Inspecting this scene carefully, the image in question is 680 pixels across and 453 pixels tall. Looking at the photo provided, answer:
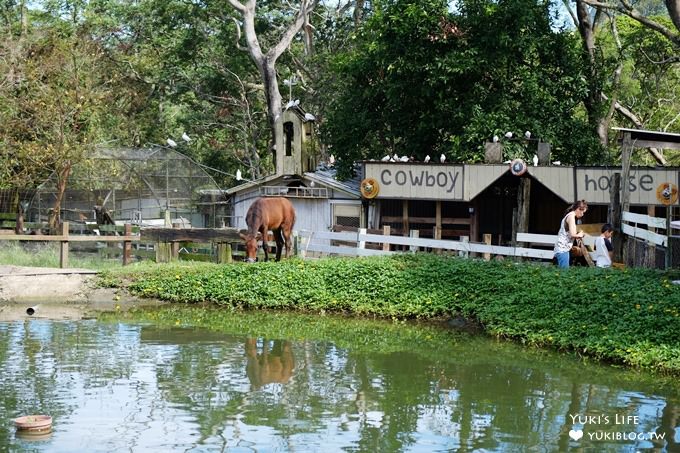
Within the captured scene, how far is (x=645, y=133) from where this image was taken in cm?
1980

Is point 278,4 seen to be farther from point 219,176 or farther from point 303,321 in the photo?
point 303,321

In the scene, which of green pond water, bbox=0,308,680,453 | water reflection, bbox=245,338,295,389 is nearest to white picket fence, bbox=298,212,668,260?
green pond water, bbox=0,308,680,453

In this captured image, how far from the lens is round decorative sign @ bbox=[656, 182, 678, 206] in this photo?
22.8 metres

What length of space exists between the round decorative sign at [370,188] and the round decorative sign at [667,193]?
23.8 feet

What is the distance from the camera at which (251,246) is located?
21938 mm

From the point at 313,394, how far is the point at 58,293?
1016cm

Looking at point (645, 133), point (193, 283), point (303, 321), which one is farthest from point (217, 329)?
point (645, 133)

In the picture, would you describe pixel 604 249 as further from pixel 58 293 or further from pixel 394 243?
pixel 58 293

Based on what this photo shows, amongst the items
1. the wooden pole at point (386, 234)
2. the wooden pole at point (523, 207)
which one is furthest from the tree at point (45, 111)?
the wooden pole at point (523, 207)

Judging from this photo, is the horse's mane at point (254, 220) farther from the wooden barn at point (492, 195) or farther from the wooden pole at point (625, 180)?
the wooden pole at point (625, 180)

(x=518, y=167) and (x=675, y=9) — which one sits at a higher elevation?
(x=675, y=9)

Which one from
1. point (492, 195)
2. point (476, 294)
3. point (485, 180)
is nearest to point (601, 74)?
point (492, 195)

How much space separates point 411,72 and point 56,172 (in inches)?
461

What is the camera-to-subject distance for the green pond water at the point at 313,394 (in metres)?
10.5
